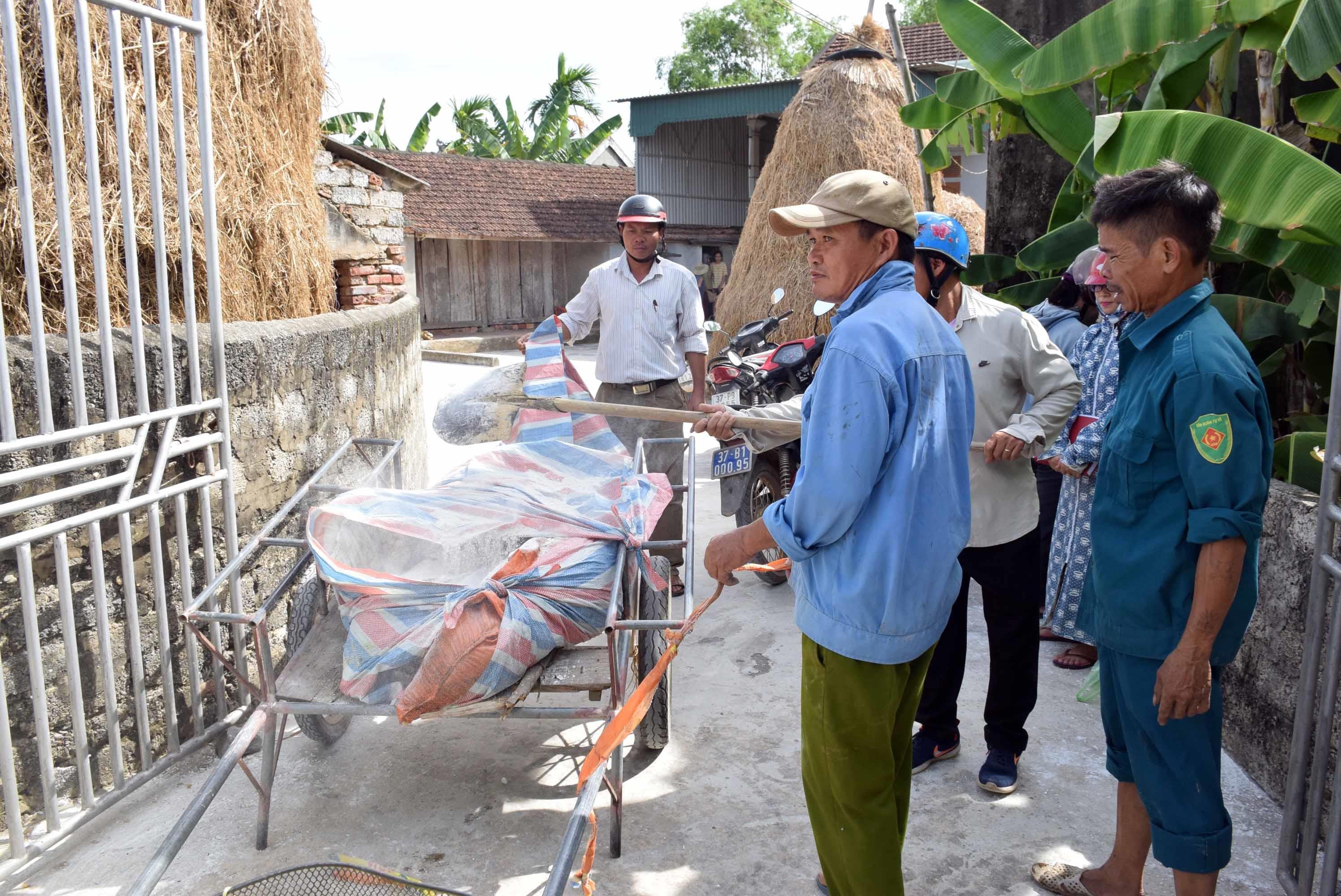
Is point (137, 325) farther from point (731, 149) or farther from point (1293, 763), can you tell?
point (731, 149)

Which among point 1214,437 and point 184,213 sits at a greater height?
point 184,213

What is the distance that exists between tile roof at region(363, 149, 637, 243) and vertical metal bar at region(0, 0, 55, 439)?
17217 millimetres

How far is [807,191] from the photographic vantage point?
11.1 metres

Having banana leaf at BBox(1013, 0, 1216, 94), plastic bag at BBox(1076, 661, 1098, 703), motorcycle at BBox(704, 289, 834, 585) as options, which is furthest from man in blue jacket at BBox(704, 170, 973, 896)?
motorcycle at BBox(704, 289, 834, 585)

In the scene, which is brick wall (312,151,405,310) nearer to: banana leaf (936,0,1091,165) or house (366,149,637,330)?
banana leaf (936,0,1091,165)

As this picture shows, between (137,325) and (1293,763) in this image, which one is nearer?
(1293,763)

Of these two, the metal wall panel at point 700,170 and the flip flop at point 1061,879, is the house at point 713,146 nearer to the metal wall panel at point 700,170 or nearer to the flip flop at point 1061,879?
the metal wall panel at point 700,170

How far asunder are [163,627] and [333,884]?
1212 millimetres

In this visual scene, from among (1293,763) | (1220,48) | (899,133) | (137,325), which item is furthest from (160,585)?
(899,133)

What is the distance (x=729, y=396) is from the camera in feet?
18.5

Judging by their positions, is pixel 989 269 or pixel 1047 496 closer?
pixel 1047 496

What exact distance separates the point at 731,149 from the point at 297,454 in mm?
20523

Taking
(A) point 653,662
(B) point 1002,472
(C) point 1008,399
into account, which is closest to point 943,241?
(C) point 1008,399

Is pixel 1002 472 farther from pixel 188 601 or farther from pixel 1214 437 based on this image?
pixel 188 601
